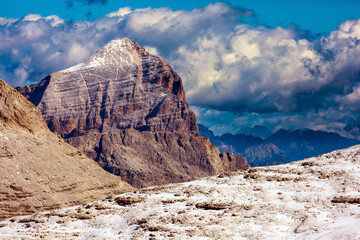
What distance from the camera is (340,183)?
124 feet

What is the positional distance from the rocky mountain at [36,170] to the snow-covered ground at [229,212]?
165 inches

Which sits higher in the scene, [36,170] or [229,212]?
[36,170]

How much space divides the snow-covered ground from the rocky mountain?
419 cm

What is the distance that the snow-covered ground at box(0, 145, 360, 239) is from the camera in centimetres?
3030

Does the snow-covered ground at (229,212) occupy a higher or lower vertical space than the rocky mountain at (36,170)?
lower

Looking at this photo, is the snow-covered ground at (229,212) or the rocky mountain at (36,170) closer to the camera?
the snow-covered ground at (229,212)

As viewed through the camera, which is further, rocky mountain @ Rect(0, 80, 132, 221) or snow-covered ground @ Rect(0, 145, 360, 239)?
rocky mountain @ Rect(0, 80, 132, 221)

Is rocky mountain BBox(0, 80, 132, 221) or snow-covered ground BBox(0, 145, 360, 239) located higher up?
rocky mountain BBox(0, 80, 132, 221)

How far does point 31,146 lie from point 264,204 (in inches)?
967

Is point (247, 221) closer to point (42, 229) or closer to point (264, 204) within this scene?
point (264, 204)

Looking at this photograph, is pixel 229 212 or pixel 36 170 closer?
pixel 229 212

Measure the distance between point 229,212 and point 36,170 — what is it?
2061 centimetres

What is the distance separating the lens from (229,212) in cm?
3381

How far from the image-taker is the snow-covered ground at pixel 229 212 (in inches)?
1193
